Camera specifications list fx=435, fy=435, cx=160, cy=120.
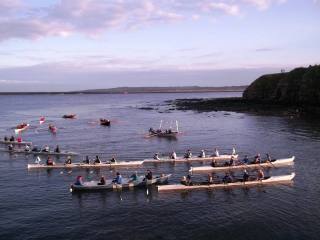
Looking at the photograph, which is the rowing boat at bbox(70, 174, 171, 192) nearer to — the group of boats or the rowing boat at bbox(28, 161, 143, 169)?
the group of boats

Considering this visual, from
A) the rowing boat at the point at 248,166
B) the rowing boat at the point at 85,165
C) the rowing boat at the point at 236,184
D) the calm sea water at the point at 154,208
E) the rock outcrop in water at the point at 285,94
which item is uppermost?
the rock outcrop in water at the point at 285,94

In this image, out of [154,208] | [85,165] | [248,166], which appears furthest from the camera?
[85,165]

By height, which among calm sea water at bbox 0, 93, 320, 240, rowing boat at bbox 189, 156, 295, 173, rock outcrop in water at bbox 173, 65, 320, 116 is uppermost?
rock outcrop in water at bbox 173, 65, 320, 116

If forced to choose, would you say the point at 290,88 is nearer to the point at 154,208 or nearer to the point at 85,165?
the point at 85,165

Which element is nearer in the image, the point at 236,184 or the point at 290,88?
the point at 236,184

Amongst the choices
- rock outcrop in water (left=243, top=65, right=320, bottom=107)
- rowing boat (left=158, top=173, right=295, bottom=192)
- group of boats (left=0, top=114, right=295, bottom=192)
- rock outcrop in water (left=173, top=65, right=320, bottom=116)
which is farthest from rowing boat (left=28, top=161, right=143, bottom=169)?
rock outcrop in water (left=243, top=65, right=320, bottom=107)

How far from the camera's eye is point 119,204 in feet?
129

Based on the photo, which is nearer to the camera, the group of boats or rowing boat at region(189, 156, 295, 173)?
the group of boats

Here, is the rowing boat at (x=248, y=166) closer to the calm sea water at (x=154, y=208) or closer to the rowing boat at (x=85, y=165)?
the calm sea water at (x=154, y=208)

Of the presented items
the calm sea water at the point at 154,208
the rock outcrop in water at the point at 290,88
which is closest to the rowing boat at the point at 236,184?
the calm sea water at the point at 154,208

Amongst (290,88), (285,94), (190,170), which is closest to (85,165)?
(190,170)

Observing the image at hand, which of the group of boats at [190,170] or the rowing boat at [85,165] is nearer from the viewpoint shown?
the group of boats at [190,170]

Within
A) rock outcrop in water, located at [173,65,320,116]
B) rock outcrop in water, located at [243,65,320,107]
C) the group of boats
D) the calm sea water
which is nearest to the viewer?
the calm sea water

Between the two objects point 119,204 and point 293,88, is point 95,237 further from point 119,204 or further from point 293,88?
point 293,88
